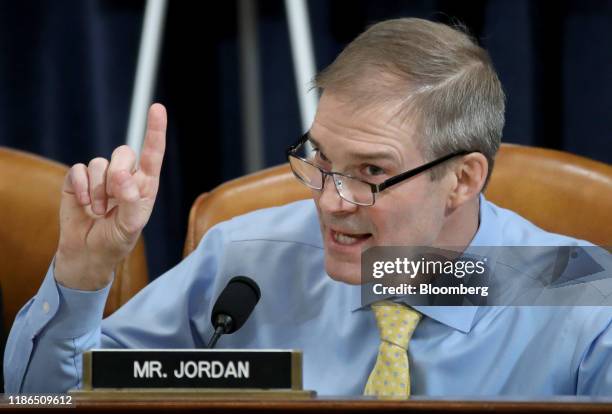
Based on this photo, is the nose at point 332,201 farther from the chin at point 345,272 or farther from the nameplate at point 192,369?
the nameplate at point 192,369

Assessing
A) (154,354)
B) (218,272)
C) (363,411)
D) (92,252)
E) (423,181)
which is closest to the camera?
(363,411)

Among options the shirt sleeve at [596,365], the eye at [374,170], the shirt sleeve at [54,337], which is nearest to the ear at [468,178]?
the eye at [374,170]

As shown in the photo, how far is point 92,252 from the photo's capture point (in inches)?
52.1

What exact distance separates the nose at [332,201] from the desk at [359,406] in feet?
1.60

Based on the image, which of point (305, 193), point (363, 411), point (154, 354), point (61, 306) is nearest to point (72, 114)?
point (305, 193)

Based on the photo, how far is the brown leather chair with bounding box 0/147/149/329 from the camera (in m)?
1.74

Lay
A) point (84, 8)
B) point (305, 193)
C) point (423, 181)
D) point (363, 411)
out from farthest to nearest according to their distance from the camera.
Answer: point (84, 8) < point (305, 193) < point (423, 181) < point (363, 411)

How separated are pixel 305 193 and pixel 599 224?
470 mm

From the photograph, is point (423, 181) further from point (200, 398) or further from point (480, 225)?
point (200, 398)

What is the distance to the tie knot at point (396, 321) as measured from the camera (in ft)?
4.56

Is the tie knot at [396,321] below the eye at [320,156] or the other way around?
below

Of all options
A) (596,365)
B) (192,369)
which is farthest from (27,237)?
(596,365)

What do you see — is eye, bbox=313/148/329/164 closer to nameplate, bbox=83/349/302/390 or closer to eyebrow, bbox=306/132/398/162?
eyebrow, bbox=306/132/398/162

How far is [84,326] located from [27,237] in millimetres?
446
